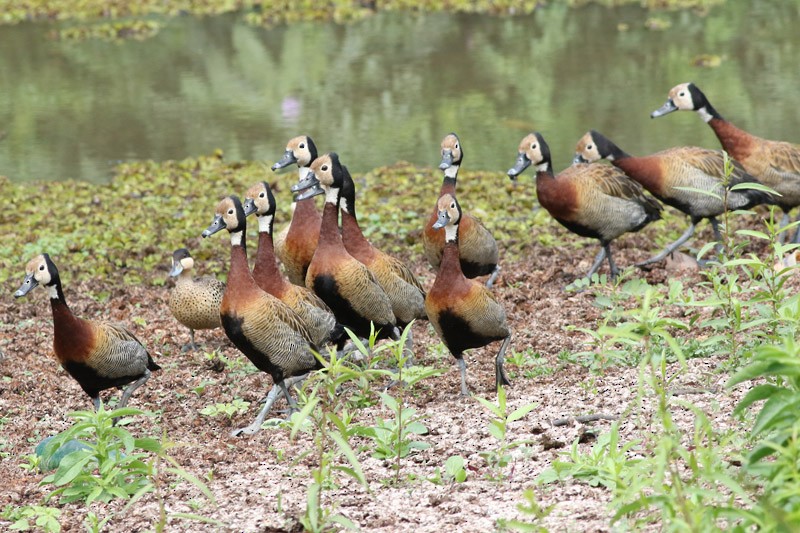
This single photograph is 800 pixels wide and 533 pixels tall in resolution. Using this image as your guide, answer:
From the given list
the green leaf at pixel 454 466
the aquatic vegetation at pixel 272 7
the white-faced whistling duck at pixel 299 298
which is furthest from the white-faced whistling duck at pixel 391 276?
the aquatic vegetation at pixel 272 7

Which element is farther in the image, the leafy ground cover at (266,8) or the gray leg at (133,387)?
the leafy ground cover at (266,8)

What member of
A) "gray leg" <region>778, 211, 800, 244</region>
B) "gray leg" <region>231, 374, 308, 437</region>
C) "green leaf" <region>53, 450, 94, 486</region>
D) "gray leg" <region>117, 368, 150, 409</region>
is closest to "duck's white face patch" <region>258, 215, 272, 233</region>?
"gray leg" <region>231, 374, 308, 437</region>

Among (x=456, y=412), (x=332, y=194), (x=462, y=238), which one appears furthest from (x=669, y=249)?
(x=456, y=412)

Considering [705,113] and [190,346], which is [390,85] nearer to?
[705,113]

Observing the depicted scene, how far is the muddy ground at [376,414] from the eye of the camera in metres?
4.30

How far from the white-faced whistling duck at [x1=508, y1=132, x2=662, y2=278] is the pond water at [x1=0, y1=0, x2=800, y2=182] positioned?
10.2 feet

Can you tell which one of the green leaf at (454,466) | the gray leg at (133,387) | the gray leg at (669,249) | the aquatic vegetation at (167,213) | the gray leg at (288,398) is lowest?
the aquatic vegetation at (167,213)

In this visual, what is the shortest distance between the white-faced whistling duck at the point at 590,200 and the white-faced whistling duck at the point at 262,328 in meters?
2.59

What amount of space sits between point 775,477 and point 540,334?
158 inches

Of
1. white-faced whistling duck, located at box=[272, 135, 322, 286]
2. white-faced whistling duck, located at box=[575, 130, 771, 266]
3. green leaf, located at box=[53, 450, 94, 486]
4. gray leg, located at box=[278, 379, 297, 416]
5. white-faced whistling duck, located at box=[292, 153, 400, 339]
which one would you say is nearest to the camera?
green leaf, located at box=[53, 450, 94, 486]

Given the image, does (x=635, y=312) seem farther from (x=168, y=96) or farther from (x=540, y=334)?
(x=168, y=96)

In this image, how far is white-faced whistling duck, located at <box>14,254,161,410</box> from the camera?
635 cm

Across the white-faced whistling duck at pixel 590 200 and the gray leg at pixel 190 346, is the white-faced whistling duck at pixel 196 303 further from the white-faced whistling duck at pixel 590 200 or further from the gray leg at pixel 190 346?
the white-faced whistling duck at pixel 590 200

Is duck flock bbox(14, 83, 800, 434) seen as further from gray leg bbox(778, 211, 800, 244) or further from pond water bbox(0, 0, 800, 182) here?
pond water bbox(0, 0, 800, 182)
